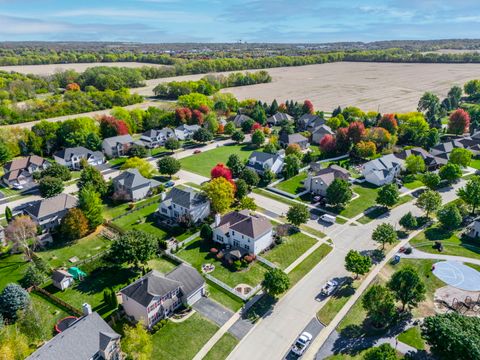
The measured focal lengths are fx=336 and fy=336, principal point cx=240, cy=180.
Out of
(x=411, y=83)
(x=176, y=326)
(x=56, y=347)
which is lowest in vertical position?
(x=176, y=326)

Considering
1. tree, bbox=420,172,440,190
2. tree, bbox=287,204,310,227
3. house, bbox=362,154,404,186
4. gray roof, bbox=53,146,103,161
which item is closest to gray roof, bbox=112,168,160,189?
gray roof, bbox=53,146,103,161

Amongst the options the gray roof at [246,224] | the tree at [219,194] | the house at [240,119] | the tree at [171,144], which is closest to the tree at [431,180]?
the gray roof at [246,224]

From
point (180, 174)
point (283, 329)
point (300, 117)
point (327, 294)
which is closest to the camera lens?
A: point (283, 329)

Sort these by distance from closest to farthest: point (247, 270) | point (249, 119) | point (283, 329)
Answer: point (283, 329)
point (247, 270)
point (249, 119)

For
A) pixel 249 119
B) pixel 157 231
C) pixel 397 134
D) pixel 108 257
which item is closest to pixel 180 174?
pixel 157 231

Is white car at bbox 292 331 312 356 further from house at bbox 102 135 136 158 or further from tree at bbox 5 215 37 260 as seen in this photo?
house at bbox 102 135 136 158

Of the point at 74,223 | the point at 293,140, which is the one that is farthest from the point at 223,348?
the point at 293,140

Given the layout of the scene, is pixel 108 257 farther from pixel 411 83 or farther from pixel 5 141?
pixel 411 83
